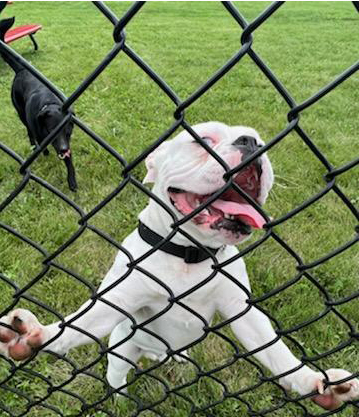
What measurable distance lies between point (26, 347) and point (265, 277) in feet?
5.59

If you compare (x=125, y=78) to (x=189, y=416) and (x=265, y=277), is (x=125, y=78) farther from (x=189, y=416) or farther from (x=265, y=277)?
(x=189, y=416)

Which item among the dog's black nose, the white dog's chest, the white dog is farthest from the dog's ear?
the white dog's chest

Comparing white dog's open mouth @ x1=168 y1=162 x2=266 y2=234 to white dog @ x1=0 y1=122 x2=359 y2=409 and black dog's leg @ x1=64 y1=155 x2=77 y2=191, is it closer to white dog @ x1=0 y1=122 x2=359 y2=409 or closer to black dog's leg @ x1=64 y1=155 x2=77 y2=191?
white dog @ x1=0 y1=122 x2=359 y2=409

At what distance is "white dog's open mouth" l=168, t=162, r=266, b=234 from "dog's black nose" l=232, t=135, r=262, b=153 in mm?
53

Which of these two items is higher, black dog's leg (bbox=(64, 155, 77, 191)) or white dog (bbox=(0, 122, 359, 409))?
black dog's leg (bbox=(64, 155, 77, 191))

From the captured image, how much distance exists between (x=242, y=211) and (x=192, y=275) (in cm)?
38

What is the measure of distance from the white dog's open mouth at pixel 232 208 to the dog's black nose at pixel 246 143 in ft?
0.18

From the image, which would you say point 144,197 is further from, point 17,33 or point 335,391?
point 17,33

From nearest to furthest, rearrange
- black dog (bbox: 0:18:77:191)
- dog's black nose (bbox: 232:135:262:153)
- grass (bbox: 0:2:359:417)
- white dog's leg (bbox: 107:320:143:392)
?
dog's black nose (bbox: 232:135:262:153)
white dog's leg (bbox: 107:320:143:392)
grass (bbox: 0:2:359:417)
black dog (bbox: 0:18:77:191)

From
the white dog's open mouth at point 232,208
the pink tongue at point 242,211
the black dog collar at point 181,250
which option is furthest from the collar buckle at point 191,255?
the pink tongue at point 242,211

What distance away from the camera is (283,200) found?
3.76 m

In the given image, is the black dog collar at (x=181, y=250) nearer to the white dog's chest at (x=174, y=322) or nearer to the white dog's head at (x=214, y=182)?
the white dog's head at (x=214, y=182)

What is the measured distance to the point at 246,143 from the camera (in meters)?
1.65

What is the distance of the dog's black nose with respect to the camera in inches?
63.5
